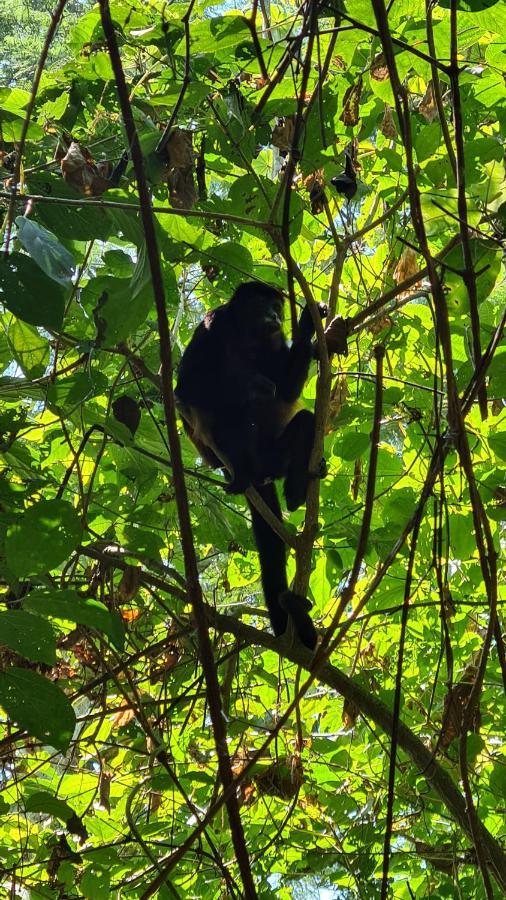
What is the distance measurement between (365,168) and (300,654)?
2.51 m

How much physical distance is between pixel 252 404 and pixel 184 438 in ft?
2.85

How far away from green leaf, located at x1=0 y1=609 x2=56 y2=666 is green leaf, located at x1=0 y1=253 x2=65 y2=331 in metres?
0.52

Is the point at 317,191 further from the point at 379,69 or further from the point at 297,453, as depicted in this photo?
the point at 297,453

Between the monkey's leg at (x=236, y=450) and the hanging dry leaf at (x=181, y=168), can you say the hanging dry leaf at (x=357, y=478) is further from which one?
the hanging dry leaf at (x=181, y=168)

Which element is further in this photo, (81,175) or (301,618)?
(301,618)

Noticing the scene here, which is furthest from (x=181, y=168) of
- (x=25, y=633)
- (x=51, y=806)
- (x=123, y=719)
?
(x=123, y=719)

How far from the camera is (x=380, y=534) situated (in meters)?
3.28

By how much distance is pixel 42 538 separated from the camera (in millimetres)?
1539

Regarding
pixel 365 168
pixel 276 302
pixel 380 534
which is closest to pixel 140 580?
pixel 380 534

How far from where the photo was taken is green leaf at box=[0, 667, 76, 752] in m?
1.49

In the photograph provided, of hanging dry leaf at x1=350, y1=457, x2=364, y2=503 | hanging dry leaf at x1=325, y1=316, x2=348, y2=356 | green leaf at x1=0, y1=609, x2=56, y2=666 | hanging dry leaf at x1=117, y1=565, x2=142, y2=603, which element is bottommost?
green leaf at x1=0, y1=609, x2=56, y2=666

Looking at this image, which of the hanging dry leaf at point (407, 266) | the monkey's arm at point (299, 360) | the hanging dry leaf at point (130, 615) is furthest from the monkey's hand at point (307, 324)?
the hanging dry leaf at point (130, 615)

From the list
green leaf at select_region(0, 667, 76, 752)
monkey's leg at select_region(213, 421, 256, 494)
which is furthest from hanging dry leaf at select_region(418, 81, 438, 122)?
green leaf at select_region(0, 667, 76, 752)

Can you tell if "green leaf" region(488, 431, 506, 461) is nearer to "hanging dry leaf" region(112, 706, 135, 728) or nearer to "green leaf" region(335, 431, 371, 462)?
"green leaf" region(335, 431, 371, 462)
